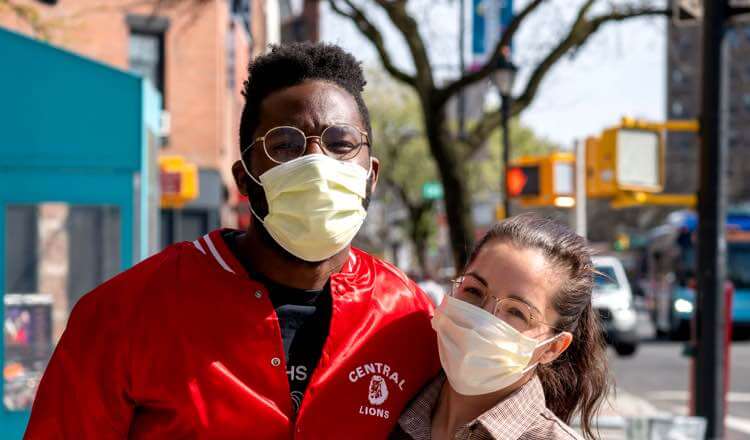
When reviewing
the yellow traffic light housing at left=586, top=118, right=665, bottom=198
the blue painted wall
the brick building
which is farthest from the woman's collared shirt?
the brick building

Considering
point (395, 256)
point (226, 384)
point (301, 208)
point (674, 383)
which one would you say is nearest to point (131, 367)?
A: point (226, 384)

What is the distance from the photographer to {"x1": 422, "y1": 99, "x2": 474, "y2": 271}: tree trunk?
12.8 meters

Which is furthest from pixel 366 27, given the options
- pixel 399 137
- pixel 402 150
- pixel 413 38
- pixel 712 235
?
pixel 402 150

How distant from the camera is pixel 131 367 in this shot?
2.43 metres

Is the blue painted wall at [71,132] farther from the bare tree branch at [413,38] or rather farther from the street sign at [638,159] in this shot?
the bare tree branch at [413,38]

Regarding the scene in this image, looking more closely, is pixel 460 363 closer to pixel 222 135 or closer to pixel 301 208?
pixel 301 208

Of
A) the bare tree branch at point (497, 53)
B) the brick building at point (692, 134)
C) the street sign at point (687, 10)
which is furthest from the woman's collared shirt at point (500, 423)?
the brick building at point (692, 134)

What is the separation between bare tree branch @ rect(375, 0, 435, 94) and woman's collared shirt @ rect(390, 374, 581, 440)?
10.2 m

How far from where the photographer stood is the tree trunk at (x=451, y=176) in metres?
12.8

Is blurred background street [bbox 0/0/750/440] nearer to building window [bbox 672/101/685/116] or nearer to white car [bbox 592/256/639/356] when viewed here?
white car [bbox 592/256/639/356]

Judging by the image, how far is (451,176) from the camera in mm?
12992

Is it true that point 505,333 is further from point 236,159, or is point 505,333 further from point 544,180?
point 544,180

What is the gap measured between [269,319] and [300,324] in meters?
0.11

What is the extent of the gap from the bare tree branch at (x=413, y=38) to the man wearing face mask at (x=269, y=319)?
395 inches
